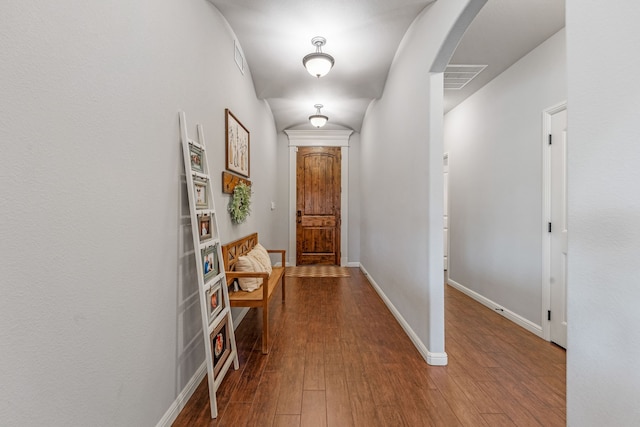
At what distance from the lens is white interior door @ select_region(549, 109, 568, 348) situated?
247cm

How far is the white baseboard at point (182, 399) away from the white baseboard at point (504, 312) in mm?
2881

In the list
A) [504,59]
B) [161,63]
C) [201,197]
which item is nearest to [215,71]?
[161,63]

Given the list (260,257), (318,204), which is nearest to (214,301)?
(260,257)

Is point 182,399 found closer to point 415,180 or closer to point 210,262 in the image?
point 210,262

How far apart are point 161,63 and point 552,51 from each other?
309cm

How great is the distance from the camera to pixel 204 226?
6.32 feet

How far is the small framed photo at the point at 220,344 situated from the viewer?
1.81 meters

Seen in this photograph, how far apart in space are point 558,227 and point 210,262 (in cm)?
289

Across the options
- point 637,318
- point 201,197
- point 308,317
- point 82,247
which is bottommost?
point 308,317

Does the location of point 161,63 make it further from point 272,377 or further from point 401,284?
point 401,284

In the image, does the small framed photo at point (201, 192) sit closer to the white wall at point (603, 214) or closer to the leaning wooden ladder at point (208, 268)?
the leaning wooden ladder at point (208, 268)

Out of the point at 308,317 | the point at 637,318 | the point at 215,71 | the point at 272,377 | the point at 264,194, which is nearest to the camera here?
the point at 637,318

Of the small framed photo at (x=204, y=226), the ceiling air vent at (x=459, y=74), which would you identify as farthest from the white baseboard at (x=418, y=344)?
the ceiling air vent at (x=459, y=74)

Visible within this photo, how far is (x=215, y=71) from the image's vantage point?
2.30 m
